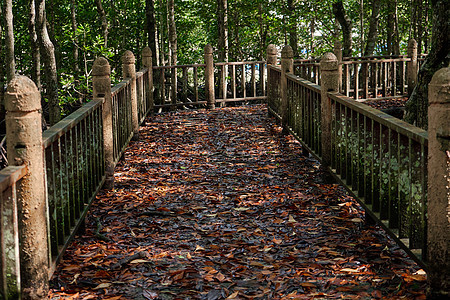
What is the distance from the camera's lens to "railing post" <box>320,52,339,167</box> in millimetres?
6840

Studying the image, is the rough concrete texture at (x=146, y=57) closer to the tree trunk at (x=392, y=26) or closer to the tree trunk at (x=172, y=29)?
the tree trunk at (x=172, y=29)

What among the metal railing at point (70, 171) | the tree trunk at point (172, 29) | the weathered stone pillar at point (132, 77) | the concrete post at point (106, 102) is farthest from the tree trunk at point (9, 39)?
the tree trunk at point (172, 29)

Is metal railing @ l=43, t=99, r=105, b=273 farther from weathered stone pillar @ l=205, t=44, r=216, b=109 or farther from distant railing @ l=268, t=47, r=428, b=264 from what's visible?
weathered stone pillar @ l=205, t=44, r=216, b=109

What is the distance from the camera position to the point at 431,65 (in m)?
8.84

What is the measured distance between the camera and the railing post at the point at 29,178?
3662 millimetres

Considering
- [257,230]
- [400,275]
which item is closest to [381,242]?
[400,275]

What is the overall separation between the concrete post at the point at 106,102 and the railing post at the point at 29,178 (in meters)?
3.35

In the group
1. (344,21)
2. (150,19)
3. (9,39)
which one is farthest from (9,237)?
(344,21)

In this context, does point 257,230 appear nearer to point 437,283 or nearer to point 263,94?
point 437,283

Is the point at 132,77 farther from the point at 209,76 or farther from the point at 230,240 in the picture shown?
the point at 230,240

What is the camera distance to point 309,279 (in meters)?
4.53

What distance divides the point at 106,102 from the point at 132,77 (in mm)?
3181

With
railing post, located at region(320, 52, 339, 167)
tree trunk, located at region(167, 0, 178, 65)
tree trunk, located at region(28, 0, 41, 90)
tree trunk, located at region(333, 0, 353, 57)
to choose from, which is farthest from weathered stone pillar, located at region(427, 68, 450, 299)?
tree trunk, located at region(333, 0, 353, 57)

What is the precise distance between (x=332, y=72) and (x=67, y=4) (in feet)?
73.3
